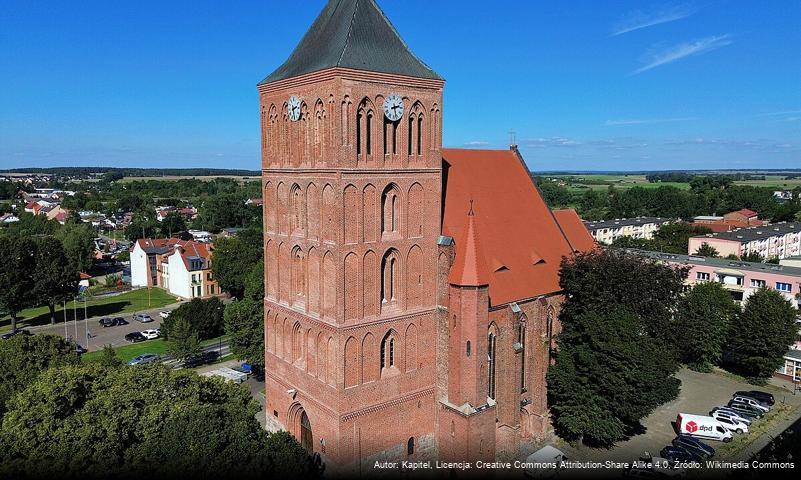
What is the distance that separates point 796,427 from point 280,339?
34213mm

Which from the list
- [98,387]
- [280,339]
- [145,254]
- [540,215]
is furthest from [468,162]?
[145,254]

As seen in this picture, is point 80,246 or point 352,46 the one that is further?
point 80,246

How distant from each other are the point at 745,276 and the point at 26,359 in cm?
6121

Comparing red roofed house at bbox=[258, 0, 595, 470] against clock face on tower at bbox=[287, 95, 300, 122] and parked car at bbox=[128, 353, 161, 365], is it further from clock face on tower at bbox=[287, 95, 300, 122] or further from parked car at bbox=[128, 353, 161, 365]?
parked car at bbox=[128, 353, 161, 365]

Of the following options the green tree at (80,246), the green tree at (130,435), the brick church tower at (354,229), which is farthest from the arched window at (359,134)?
the green tree at (80,246)

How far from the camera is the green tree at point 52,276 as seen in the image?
64.8m

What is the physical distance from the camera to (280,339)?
31.8m

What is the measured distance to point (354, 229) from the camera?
2675 centimetres

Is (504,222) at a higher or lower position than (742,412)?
higher

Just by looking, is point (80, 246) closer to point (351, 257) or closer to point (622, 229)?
point (351, 257)

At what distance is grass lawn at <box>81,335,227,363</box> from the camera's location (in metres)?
55.1

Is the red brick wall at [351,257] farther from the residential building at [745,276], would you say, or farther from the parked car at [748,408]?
the residential building at [745,276]

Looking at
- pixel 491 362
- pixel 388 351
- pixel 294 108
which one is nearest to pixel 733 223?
pixel 491 362

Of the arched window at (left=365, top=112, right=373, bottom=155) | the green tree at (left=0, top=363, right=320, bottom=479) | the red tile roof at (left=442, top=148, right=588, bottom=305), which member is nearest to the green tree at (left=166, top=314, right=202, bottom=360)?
the green tree at (left=0, top=363, right=320, bottom=479)
